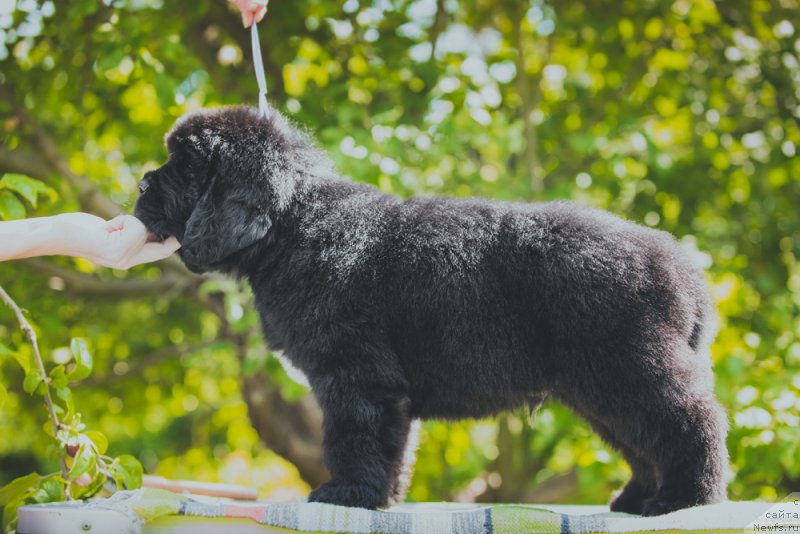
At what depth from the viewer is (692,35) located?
546 centimetres

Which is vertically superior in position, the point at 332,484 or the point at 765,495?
the point at 332,484

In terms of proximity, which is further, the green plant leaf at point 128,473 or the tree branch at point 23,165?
the tree branch at point 23,165

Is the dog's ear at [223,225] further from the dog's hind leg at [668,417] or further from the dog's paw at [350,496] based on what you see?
the dog's hind leg at [668,417]

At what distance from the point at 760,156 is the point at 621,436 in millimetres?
4130

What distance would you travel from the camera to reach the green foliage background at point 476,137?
450cm

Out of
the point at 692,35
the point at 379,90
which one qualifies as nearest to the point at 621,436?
the point at 379,90

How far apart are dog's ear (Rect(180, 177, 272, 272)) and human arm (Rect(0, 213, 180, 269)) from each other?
0.64 ft

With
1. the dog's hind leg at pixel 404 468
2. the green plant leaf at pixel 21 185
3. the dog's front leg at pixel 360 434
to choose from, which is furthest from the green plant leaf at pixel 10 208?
the dog's hind leg at pixel 404 468

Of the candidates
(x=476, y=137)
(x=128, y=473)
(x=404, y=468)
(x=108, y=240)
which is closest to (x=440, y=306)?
(x=404, y=468)

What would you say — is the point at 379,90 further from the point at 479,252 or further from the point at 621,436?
the point at 621,436

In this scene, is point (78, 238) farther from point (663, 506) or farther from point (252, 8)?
point (663, 506)

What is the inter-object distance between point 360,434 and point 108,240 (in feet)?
3.67

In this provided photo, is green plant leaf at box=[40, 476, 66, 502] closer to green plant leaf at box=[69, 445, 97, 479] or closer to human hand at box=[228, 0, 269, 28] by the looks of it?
green plant leaf at box=[69, 445, 97, 479]

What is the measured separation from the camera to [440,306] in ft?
8.65
